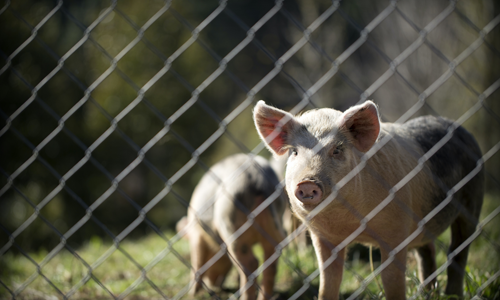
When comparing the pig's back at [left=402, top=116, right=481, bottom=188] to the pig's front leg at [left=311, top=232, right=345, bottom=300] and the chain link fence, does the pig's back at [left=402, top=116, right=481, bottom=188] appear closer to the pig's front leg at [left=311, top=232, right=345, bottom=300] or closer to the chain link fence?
the pig's front leg at [left=311, top=232, right=345, bottom=300]

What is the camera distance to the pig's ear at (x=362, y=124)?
6.65ft

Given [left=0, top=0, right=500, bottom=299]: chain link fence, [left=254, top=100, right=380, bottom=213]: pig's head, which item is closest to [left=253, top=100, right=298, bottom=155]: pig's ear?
[left=254, top=100, right=380, bottom=213]: pig's head

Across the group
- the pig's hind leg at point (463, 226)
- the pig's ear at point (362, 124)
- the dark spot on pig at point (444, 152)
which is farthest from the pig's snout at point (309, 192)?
the pig's hind leg at point (463, 226)

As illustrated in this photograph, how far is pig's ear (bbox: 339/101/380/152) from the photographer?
2.03 m

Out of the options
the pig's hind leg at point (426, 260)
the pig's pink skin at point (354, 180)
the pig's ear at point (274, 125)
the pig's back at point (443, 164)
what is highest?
the pig's ear at point (274, 125)

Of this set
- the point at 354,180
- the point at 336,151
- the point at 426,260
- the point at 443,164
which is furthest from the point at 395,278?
the point at 426,260

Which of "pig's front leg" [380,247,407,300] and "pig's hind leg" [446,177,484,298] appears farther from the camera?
"pig's hind leg" [446,177,484,298]

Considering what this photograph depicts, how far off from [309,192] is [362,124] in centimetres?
50

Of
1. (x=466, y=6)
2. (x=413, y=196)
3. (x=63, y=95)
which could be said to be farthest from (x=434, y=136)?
(x=63, y=95)

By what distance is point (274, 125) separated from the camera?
2.23 m

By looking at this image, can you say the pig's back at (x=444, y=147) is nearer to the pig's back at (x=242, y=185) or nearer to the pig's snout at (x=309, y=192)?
the pig's snout at (x=309, y=192)

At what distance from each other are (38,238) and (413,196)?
7.24m

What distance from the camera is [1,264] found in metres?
4.04

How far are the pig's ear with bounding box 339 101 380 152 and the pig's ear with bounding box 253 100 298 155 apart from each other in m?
0.29
